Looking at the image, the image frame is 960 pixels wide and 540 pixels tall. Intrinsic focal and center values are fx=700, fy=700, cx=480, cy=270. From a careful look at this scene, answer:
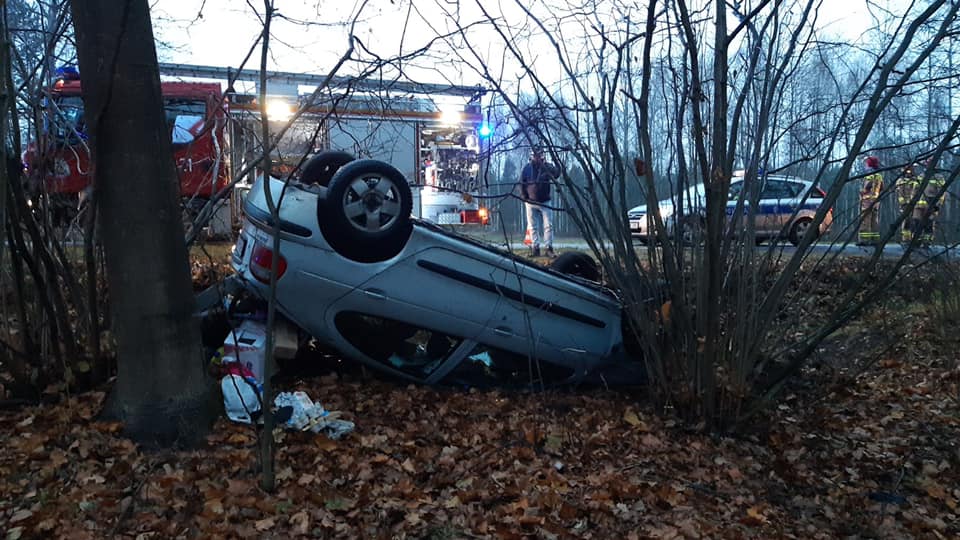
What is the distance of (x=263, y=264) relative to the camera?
4348 mm

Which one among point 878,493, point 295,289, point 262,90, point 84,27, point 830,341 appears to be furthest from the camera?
point 830,341

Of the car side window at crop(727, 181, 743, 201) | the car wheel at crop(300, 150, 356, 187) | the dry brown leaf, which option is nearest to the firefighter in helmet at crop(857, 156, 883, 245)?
the car side window at crop(727, 181, 743, 201)

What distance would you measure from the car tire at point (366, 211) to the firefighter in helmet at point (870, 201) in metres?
2.93

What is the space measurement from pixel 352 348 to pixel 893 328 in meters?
5.13

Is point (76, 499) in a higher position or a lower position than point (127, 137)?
lower

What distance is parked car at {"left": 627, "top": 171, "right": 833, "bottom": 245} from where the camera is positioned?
4.48 m

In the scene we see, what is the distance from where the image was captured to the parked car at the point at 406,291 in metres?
4.29

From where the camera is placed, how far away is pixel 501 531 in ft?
10.1

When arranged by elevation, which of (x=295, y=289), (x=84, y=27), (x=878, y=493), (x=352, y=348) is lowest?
(x=878, y=493)

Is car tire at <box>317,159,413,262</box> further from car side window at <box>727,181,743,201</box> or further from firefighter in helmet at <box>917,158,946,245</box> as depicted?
firefighter in helmet at <box>917,158,946,245</box>

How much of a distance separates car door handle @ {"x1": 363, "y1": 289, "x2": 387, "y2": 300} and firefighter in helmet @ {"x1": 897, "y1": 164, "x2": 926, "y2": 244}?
326 centimetres

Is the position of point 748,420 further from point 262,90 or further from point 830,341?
point 262,90

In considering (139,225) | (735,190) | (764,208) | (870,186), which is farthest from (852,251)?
(139,225)

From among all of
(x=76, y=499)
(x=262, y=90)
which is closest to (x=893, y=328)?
(x=262, y=90)
